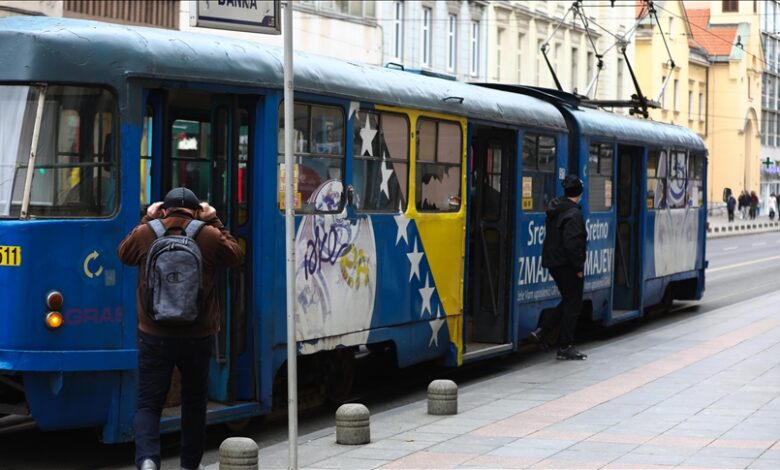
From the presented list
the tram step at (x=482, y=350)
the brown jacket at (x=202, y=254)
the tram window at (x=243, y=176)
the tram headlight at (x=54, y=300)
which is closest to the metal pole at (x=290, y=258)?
the brown jacket at (x=202, y=254)

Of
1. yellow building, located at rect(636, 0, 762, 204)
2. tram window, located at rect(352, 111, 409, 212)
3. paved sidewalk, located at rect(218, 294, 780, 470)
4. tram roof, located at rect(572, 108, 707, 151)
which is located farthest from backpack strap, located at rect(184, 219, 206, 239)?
yellow building, located at rect(636, 0, 762, 204)

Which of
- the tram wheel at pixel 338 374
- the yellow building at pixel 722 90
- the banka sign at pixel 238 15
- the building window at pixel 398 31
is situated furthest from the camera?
the yellow building at pixel 722 90

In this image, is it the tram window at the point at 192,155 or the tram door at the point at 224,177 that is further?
the tram window at the point at 192,155

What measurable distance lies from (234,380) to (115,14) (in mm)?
20238

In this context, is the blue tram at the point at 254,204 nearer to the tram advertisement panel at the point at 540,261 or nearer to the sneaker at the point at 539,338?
the tram advertisement panel at the point at 540,261

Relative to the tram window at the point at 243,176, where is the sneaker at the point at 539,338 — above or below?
below

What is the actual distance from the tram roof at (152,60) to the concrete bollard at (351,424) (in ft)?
7.64

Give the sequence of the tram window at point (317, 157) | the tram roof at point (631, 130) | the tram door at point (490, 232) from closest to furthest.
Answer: the tram window at point (317, 157)
the tram door at point (490, 232)
the tram roof at point (631, 130)

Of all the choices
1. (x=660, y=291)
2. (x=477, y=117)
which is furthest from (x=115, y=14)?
(x=477, y=117)

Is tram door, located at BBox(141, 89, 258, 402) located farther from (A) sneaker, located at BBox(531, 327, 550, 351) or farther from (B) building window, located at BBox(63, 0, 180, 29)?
(B) building window, located at BBox(63, 0, 180, 29)

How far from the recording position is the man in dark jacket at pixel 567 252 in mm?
15414

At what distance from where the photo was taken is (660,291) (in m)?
20.9

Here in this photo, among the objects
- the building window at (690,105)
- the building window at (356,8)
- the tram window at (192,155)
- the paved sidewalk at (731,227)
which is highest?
the building window at (356,8)

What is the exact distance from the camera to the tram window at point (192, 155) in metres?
10.7
